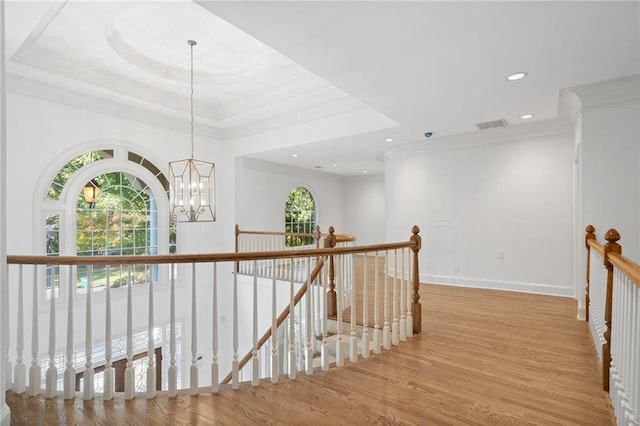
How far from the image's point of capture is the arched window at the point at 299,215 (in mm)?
9461

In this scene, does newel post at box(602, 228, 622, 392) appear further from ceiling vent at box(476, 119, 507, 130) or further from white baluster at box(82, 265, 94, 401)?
white baluster at box(82, 265, 94, 401)

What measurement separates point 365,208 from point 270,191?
366 cm

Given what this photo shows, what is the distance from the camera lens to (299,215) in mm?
9836

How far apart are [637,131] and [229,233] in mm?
6853

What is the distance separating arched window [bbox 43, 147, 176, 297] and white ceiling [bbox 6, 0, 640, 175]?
1.01 metres

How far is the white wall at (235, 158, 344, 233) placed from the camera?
304 inches

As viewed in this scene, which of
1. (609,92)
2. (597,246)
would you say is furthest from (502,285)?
(609,92)

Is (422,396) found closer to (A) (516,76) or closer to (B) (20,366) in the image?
(B) (20,366)

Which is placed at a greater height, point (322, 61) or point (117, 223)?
point (322, 61)

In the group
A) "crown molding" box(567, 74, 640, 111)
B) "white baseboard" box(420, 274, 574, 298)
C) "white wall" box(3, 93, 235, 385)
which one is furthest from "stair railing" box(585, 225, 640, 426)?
"white wall" box(3, 93, 235, 385)

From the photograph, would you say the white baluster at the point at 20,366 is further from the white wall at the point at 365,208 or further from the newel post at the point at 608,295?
the white wall at the point at 365,208

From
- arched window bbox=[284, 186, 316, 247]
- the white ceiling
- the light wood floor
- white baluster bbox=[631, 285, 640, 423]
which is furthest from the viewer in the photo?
arched window bbox=[284, 186, 316, 247]

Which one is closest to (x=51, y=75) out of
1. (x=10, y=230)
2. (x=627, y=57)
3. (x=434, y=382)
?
(x=10, y=230)

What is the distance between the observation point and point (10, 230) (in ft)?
15.0
